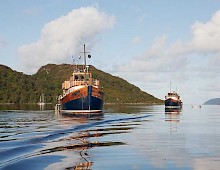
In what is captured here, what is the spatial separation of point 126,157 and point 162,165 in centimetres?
239

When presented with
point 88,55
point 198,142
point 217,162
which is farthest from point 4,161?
point 88,55

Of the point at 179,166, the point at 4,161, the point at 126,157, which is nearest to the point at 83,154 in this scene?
the point at 126,157

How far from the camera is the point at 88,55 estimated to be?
8362 centimetres

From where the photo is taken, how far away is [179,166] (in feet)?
48.8

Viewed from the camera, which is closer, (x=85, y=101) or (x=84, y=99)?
(x=84, y=99)

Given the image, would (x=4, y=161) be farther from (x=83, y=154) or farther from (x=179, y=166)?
(x=179, y=166)

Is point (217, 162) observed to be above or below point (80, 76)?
below

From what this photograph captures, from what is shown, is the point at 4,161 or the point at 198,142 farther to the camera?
the point at 198,142

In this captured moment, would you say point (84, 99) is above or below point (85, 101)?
above

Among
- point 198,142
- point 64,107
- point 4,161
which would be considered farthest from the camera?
point 64,107

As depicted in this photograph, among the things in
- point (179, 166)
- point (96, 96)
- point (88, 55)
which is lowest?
point (179, 166)

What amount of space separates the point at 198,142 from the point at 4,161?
12493 mm

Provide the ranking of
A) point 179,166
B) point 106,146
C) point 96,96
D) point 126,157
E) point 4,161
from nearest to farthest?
point 179,166 → point 4,161 → point 126,157 → point 106,146 → point 96,96

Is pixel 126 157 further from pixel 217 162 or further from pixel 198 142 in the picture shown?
pixel 198 142
